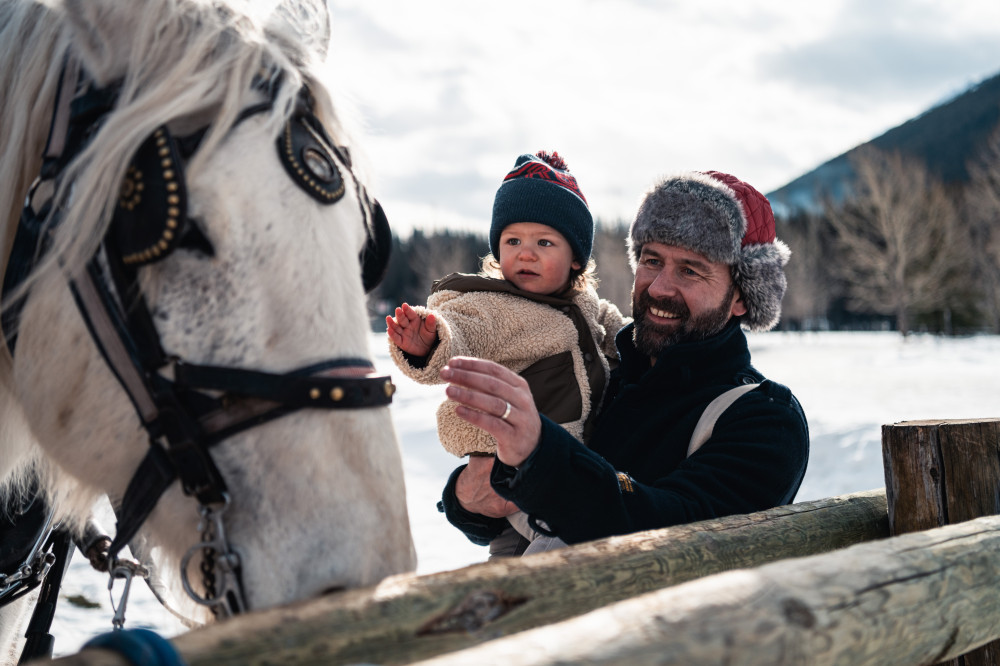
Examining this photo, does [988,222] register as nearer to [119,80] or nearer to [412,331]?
[412,331]

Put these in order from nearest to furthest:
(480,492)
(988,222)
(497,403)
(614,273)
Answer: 1. (497,403)
2. (480,492)
3. (988,222)
4. (614,273)

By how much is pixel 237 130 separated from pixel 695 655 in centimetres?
117

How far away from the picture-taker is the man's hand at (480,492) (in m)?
2.19

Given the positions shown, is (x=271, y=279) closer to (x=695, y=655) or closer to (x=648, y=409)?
(x=695, y=655)

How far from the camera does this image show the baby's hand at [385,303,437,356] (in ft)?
7.02

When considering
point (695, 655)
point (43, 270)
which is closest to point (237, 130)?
point (43, 270)

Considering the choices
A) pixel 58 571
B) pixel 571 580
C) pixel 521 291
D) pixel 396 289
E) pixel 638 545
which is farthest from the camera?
pixel 396 289

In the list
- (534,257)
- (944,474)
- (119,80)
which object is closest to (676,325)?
(534,257)

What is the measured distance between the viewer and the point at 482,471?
225 cm

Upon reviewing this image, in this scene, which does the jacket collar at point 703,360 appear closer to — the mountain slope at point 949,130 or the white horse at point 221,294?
the white horse at point 221,294

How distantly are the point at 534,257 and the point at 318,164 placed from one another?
1391mm

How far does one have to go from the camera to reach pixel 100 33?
4.38ft

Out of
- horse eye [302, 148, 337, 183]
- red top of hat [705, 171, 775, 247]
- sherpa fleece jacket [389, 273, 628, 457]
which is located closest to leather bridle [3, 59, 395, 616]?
horse eye [302, 148, 337, 183]

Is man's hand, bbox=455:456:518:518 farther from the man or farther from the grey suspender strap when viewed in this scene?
the grey suspender strap
